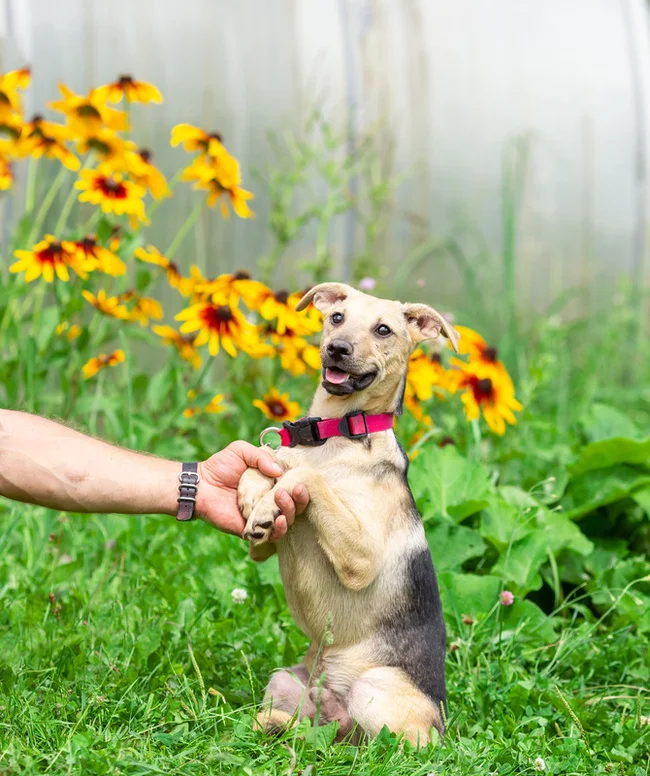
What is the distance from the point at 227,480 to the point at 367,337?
2.10ft

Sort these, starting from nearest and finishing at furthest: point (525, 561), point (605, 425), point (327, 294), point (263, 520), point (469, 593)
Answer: point (263, 520) < point (327, 294) < point (469, 593) < point (525, 561) < point (605, 425)

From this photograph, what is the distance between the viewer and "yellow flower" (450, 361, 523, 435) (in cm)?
418

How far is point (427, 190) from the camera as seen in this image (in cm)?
750

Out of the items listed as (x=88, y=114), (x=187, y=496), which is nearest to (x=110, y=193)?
(x=88, y=114)

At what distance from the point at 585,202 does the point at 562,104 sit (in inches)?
34.9

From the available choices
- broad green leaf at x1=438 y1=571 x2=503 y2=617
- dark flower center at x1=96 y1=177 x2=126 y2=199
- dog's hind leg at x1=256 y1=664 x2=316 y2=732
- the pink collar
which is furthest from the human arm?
dark flower center at x1=96 y1=177 x2=126 y2=199

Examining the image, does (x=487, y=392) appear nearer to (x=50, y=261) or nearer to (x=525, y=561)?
(x=525, y=561)

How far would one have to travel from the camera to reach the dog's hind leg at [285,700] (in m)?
2.75

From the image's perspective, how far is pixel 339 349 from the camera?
2.80 metres

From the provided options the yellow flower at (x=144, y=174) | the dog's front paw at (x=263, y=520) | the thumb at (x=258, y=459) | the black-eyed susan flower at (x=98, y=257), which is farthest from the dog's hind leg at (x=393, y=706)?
the yellow flower at (x=144, y=174)

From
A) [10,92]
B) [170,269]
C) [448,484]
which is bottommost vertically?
[448,484]

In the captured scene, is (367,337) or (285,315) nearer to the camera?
(367,337)

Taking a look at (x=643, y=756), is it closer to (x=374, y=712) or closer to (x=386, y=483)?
(x=374, y=712)

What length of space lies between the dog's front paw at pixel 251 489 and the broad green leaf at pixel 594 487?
1.89 m
